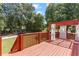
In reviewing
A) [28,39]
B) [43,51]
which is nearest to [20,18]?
[28,39]

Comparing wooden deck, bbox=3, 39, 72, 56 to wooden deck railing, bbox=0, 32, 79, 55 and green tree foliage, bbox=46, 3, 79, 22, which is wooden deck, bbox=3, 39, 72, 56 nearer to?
wooden deck railing, bbox=0, 32, 79, 55

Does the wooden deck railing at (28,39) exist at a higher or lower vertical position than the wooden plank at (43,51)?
higher

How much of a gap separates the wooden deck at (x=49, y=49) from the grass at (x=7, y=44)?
9 cm

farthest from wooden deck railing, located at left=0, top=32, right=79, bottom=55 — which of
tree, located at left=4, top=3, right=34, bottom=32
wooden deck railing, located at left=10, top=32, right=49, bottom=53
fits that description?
tree, located at left=4, top=3, right=34, bottom=32

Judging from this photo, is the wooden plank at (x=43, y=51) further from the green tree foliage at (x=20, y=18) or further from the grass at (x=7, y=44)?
the green tree foliage at (x=20, y=18)

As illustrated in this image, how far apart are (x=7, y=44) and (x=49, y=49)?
1.61ft

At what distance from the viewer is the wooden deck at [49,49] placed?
5.95 ft

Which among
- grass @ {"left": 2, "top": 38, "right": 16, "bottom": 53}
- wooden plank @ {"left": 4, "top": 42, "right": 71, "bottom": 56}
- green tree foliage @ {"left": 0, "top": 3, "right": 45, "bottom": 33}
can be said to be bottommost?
wooden plank @ {"left": 4, "top": 42, "right": 71, "bottom": 56}

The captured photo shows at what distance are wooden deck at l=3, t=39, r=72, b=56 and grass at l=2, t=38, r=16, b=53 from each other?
0.09m

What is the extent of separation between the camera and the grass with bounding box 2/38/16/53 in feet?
5.79

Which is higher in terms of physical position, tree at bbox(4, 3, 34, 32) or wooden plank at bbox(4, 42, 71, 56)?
tree at bbox(4, 3, 34, 32)

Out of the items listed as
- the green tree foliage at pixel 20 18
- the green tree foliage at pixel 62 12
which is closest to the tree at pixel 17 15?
the green tree foliage at pixel 20 18

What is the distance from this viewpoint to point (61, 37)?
1.83 m

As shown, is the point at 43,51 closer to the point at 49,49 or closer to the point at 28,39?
the point at 49,49
